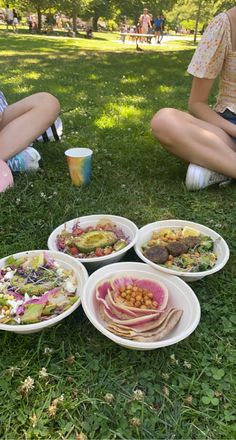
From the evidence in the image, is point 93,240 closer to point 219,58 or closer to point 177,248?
point 177,248

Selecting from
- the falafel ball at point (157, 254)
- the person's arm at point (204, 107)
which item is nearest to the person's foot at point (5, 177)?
the falafel ball at point (157, 254)

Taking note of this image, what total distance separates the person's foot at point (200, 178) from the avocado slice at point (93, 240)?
88cm

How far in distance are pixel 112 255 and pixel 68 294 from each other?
30 centimetres

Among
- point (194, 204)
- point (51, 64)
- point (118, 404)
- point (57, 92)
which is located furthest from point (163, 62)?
point (118, 404)

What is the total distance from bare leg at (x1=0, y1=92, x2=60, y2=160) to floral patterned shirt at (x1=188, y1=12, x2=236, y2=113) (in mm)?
1081

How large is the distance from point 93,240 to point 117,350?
633mm

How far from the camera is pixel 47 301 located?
1.64m

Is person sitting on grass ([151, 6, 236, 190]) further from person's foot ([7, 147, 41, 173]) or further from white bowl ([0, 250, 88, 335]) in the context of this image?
white bowl ([0, 250, 88, 335])

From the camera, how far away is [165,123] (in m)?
2.56

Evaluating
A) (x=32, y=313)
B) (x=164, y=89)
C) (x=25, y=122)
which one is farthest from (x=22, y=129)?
(x=164, y=89)

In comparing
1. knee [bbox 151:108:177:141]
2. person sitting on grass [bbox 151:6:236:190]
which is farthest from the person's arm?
knee [bbox 151:108:177:141]

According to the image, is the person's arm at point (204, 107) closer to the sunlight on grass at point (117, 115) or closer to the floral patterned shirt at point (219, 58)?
the floral patterned shirt at point (219, 58)

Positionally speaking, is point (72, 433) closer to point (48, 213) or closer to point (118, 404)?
point (118, 404)

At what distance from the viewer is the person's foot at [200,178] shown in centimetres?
263
